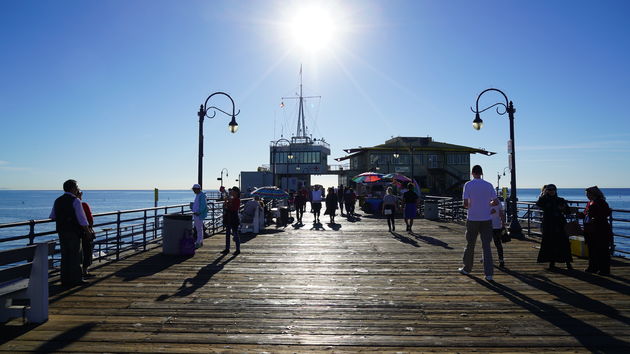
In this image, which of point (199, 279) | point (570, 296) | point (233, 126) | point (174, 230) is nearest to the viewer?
point (570, 296)

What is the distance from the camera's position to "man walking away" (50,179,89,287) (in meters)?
6.18

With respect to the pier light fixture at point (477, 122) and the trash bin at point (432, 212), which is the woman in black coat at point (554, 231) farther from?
the trash bin at point (432, 212)

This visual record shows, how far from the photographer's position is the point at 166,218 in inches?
367

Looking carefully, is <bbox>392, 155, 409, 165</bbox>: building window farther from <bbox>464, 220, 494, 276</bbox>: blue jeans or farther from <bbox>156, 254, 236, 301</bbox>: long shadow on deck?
<bbox>464, 220, 494, 276</bbox>: blue jeans

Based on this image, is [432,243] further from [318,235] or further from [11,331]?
[11,331]

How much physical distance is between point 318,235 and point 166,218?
6.08 meters

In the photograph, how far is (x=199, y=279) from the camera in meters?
7.00

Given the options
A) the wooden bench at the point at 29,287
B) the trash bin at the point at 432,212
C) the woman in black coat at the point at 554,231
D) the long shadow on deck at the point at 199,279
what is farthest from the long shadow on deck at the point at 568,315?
the trash bin at the point at 432,212

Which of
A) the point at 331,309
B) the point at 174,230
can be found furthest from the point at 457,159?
the point at 331,309

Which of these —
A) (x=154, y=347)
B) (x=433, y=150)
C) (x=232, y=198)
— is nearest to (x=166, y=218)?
(x=232, y=198)

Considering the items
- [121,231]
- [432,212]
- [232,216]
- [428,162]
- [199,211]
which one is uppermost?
[428,162]

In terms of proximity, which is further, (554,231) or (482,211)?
(554,231)

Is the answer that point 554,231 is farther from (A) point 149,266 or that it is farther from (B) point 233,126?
(B) point 233,126

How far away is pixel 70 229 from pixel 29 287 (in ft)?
5.65
